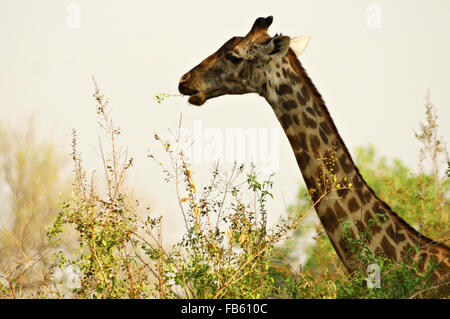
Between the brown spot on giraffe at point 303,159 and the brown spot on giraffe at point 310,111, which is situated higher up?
the brown spot on giraffe at point 310,111

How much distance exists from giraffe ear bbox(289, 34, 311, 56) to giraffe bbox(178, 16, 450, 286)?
2cm

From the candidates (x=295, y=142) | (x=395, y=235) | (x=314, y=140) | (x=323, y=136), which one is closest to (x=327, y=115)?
(x=323, y=136)

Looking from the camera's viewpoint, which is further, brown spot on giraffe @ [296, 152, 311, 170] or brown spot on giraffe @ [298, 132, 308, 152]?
brown spot on giraffe @ [298, 132, 308, 152]

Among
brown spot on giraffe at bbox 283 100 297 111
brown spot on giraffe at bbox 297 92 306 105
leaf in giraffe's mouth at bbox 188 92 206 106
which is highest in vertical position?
leaf in giraffe's mouth at bbox 188 92 206 106

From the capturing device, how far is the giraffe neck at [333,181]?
6488 mm

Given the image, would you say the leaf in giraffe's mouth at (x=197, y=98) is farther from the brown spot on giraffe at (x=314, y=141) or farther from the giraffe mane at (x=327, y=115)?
the brown spot on giraffe at (x=314, y=141)

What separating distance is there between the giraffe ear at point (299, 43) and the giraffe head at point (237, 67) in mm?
404

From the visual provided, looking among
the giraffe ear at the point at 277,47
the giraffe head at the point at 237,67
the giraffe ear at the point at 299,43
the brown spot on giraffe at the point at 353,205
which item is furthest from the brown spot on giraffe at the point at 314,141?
the giraffe ear at the point at 299,43

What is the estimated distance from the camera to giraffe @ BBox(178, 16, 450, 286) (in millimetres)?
6496

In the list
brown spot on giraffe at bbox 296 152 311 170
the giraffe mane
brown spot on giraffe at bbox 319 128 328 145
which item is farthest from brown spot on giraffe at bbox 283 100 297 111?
brown spot on giraffe at bbox 296 152 311 170

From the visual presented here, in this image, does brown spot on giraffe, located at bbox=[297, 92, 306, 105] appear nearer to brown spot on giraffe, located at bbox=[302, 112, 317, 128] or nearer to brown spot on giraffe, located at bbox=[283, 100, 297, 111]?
brown spot on giraffe, located at bbox=[283, 100, 297, 111]

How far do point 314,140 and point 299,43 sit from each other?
1690 mm

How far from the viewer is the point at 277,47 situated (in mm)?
7422
